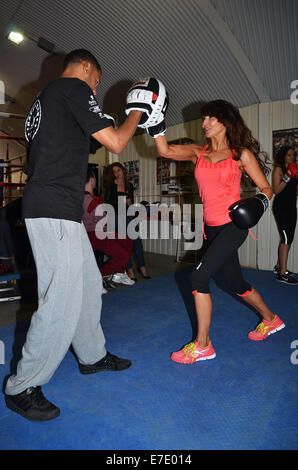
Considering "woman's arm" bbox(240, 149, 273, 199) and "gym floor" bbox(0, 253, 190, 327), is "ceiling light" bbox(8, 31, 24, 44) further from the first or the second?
"woman's arm" bbox(240, 149, 273, 199)

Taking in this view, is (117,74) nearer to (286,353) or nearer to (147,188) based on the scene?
(147,188)

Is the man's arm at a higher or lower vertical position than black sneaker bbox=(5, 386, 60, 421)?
higher

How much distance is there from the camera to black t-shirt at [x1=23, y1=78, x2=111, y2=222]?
4.14ft

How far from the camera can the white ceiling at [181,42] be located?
3.84 meters

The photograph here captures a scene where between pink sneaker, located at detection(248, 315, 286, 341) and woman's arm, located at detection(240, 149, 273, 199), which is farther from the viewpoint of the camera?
pink sneaker, located at detection(248, 315, 286, 341)

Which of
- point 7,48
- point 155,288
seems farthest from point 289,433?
point 7,48

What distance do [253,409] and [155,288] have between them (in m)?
2.16

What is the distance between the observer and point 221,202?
1.81 metres

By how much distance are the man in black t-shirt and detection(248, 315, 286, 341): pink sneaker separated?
130 cm

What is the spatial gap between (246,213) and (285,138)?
3.50 meters

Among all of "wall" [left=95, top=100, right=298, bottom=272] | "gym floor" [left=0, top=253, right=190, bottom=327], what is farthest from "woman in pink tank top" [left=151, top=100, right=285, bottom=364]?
"wall" [left=95, top=100, right=298, bottom=272]

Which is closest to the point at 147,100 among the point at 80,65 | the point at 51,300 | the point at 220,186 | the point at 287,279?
the point at 80,65

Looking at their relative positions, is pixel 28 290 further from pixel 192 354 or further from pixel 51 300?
pixel 51 300

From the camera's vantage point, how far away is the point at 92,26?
4887 mm
